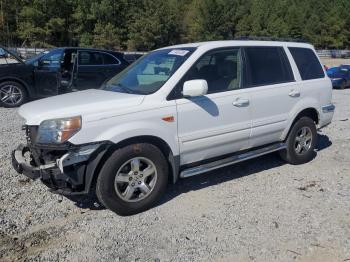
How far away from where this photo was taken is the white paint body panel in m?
4.16

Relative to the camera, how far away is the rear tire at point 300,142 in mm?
6027

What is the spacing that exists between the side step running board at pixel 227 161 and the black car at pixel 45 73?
607 centimetres

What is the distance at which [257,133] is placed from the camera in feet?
17.8

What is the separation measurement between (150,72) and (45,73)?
6322 mm

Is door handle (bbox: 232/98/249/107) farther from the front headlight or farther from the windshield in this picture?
the front headlight

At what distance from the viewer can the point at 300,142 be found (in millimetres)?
→ 6227

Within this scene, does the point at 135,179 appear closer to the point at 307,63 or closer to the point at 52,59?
the point at 307,63

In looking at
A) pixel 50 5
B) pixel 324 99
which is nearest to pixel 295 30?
pixel 50 5

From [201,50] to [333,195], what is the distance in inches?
97.1

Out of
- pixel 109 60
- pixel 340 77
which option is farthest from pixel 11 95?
pixel 340 77

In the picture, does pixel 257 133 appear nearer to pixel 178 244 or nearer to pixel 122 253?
pixel 178 244

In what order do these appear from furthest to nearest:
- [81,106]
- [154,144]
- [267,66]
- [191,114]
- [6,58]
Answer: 1. [6,58]
2. [267,66]
3. [191,114]
4. [154,144]
5. [81,106]

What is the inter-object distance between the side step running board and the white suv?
1cm

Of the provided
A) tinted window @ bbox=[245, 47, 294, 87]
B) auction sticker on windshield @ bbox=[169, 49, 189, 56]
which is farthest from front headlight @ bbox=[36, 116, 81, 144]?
tinted window @ bbox=[245, 47, 294, 87]
